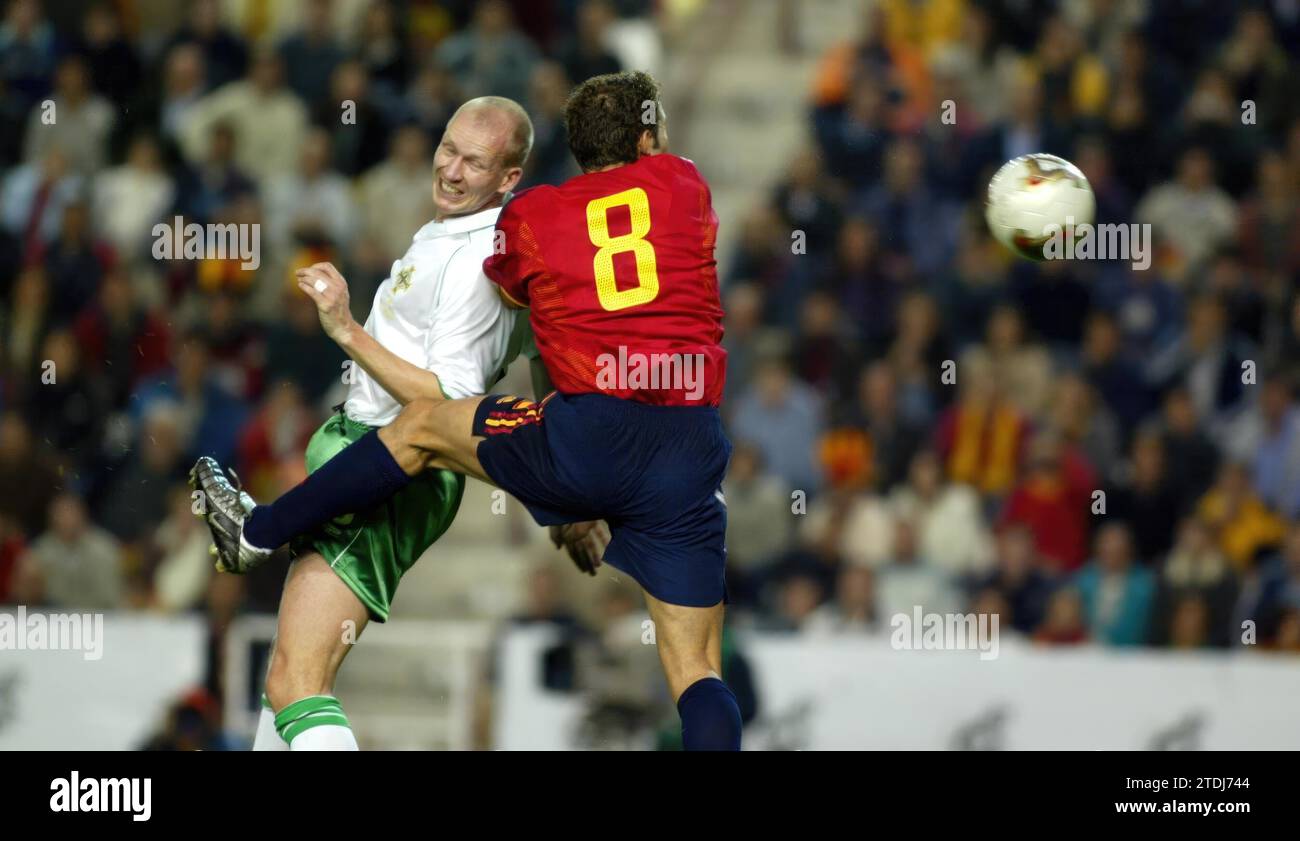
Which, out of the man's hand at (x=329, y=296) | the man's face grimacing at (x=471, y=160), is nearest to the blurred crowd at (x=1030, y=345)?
the man's face grimacing at (x=471, y=160)

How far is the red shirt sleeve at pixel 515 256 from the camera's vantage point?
5441 millimetres

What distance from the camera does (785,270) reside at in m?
11.2

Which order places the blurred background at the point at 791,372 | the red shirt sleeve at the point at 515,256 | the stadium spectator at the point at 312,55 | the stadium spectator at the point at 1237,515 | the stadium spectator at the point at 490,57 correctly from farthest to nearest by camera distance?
the stadium spectator at the point at 312,55
the stadium spectator at the point at 490,57
the stadium spectator at the point at 1237,515
the blurred background at the point at 791,372
the red shirt sleeve at the point at 515,256

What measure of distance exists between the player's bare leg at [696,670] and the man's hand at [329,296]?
1178mm

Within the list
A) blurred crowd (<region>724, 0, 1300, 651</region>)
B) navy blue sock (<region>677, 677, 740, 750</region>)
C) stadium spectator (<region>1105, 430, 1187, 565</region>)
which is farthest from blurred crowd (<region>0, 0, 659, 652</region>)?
navy blue sock (<region>677, 677, 740, 750</region>)

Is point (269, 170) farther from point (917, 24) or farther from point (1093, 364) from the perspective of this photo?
point (1093, 364)

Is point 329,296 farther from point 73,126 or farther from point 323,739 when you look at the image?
point 73,126

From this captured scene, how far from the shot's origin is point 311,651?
5.75m

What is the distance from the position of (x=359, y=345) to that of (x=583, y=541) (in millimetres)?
1024

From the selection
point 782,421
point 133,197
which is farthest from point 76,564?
point 782,421

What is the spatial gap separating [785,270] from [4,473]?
4556 mm

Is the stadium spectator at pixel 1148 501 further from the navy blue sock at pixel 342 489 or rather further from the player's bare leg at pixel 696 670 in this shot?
the navy blue sock at pixel 342 489

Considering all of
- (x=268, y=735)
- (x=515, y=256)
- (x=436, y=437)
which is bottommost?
(x=268, y=735)
